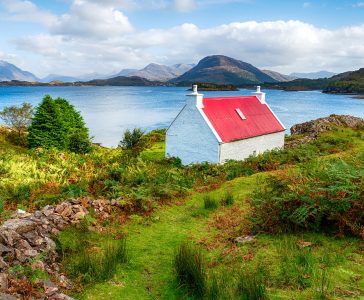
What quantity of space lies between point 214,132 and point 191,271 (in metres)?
19.3

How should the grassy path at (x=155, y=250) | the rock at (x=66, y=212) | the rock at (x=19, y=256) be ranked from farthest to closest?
the rock at (x=66, y=212)
the rock at (x=19, y=256)
the grassy path at (x=155, y=250)

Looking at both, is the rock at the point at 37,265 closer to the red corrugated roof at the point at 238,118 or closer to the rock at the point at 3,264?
the rock at the point at 3,264

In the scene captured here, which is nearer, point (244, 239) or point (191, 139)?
point (244, 239)

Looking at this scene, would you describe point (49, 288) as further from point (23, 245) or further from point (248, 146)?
point (248, 146)

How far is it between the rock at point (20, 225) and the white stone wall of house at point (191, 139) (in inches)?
707

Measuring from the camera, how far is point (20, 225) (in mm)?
8102

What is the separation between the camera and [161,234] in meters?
9.86

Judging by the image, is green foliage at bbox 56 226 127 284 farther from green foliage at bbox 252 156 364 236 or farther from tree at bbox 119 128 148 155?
tree at bbox 119 128 148 155

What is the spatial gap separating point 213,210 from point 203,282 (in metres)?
5.64

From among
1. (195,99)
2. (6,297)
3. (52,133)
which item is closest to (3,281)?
(6,297)

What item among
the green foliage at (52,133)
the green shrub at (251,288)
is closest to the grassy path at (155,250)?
the green shrub at (251,288)

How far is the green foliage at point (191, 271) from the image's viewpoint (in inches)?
244

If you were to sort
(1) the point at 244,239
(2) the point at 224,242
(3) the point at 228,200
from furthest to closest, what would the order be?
(3) the point at 228,200, (2) the point at 224,242, (1) the point at 244,239

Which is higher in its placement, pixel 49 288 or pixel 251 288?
pixel 251 288
